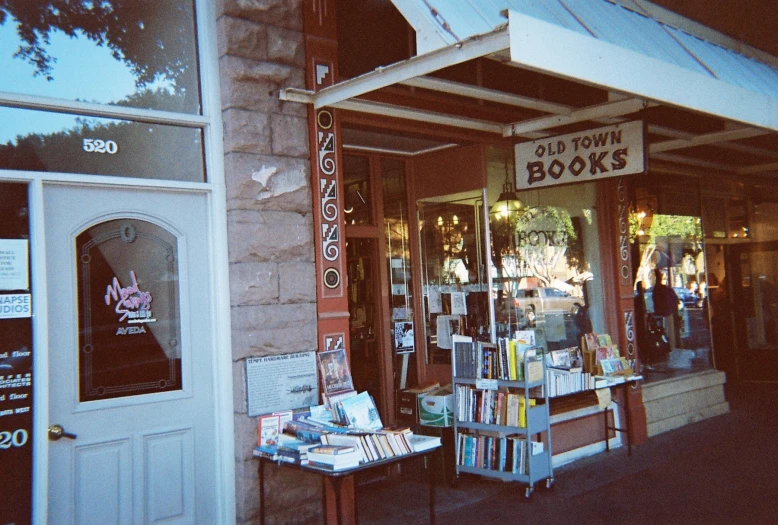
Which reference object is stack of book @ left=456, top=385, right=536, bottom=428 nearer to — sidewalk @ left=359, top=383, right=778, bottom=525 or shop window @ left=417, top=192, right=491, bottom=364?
sidewalk @ left=359, top=383, right=778, bottom=525

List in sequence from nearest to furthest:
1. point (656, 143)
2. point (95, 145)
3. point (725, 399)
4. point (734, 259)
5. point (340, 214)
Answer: point (95, 145)
point (340, 214)
point (656, 143)
point (725, 399)
point (734, 259)

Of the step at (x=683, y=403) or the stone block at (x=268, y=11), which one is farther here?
the step at (x=683, y=403)

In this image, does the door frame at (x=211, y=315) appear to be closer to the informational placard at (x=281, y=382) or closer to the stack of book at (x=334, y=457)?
the informational placard at (x=281, y=382)

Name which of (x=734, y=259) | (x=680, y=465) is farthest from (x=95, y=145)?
(x=734, y=259)

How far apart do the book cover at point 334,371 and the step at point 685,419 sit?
4822 mm

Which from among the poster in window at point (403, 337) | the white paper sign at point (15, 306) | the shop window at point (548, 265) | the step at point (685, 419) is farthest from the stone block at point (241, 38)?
the step at point (685, 419)

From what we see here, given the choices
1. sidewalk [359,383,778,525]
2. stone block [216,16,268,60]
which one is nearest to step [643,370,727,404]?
sidewalk [359,383,778,525]

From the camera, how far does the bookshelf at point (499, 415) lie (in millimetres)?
6051

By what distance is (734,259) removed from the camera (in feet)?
39.2

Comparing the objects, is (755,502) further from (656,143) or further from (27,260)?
(27,260)

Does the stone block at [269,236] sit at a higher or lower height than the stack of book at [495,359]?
higher

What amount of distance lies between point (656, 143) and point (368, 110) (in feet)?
13.2

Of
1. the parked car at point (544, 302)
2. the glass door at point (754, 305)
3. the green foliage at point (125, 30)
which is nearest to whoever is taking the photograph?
the green foliage at point (125, 30)

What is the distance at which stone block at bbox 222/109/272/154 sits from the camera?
16.0ft
